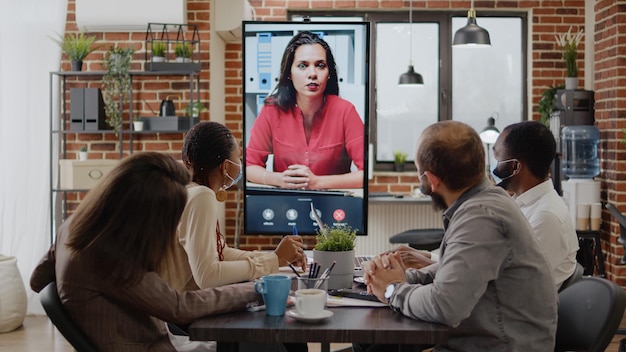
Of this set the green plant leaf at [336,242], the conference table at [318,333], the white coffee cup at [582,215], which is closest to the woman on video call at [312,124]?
the green plant leaf at [336,242]

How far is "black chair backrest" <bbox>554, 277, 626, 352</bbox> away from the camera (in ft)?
7.05

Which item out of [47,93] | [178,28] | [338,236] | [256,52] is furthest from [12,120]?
[338,236]

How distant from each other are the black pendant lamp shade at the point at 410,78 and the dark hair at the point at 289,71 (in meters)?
2.75

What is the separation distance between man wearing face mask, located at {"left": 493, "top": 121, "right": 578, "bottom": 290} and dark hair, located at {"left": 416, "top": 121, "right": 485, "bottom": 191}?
0.71 m

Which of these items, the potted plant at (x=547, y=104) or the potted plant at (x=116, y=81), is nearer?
the potted plant at (x=116, y=81)

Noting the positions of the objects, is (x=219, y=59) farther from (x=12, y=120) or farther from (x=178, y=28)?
(x=12, y=120)

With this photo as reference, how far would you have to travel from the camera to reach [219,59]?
257 inches

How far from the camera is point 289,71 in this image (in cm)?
394

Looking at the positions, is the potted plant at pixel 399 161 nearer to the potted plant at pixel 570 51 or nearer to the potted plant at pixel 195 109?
the potted plant at pixel 570 51

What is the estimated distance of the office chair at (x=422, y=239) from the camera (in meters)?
5.65

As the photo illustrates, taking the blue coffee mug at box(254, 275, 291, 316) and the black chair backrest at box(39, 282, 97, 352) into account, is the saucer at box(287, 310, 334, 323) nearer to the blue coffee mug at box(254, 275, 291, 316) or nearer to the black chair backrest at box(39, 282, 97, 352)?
the blue coffee mug at box(254, 275, 291, 316)

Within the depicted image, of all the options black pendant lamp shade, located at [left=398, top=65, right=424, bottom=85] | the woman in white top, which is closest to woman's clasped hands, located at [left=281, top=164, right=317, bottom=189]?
the woman in white top

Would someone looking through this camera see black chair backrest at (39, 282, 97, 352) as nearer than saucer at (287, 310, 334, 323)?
Yes

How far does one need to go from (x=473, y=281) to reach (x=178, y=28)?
4248 mm
